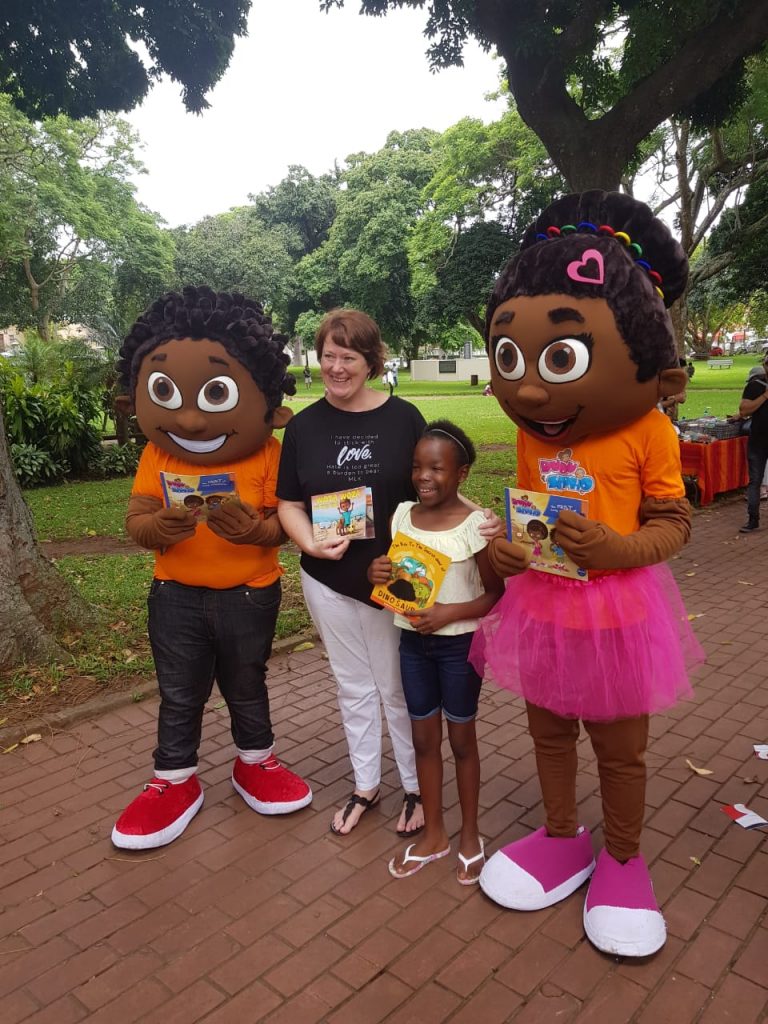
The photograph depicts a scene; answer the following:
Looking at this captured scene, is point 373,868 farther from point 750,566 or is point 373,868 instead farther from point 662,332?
point 750,566

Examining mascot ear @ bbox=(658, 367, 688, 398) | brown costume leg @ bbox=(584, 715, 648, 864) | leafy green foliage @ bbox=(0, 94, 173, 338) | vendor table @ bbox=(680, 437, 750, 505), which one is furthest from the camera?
leafy green foliage @ bbox=(0, 94, 173, 338)

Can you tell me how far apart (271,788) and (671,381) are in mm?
2417

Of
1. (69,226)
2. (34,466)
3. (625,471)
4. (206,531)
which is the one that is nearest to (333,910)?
(206,531)

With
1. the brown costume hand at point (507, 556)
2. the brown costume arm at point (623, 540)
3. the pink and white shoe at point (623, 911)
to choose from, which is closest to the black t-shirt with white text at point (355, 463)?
the brown costume hand at point (507, 556)

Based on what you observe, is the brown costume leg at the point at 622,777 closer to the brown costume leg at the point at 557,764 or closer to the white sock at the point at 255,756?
the brown costume leg at the point at 557,764

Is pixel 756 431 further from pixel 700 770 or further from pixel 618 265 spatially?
pixel 618 265

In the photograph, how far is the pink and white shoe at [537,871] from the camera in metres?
2.78

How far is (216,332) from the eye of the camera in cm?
301

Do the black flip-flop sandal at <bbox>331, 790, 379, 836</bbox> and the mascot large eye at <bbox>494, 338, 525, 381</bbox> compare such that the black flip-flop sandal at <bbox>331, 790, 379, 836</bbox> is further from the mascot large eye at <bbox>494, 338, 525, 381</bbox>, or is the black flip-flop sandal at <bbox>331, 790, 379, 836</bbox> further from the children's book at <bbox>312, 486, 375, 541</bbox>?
the mascot large eye at <bbox>494, 338, 525, 381</bbox>

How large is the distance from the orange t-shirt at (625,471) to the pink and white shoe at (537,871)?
4.15 feet

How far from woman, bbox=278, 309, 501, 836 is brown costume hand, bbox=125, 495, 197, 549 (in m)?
0.38

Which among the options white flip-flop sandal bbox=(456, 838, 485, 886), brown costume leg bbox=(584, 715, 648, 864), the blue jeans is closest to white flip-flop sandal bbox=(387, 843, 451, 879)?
white flip-flop sandal bbox=(456, 838, 485, 886)

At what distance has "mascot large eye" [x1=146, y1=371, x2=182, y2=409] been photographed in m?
2.94

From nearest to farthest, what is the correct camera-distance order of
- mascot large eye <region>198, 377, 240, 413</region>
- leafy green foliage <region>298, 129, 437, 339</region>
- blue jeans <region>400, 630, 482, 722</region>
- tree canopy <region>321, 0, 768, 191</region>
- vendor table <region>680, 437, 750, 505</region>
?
blue jeans <region>400, 630, 482, 722</region> → mascot large eye <region>198, 377, 240, 413</region> → tree canopy <region>321, 0, 768, 191</region> → vendor table <region>680, 437, 750, 505</region> → leafy green foliage <region>298, 129, 437, 339</region>
